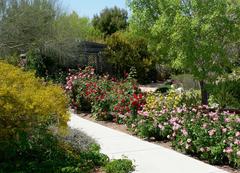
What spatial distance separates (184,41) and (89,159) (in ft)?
13.6

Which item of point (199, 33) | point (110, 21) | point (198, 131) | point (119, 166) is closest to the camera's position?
point (119, 166)

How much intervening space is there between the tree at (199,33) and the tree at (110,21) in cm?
3664

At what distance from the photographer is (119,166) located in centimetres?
695

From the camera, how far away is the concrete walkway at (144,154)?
23.4 feet

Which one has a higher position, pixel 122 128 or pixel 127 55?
pixel 127 55

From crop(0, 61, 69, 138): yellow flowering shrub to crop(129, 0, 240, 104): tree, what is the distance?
3928 millimetres

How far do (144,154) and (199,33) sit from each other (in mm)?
3729

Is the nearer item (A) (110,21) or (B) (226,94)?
(B) (226,94)

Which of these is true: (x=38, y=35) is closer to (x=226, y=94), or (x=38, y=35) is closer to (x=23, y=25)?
(x=23, y=25)

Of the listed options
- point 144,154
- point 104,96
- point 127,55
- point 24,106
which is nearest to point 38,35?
point 127,55

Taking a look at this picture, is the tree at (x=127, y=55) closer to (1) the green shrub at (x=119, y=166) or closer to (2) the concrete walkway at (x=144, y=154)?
(2) the concrete walkway at (x=144, y=154)

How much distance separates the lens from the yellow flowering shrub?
6.75m

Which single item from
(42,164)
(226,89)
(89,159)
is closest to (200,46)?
(226,89)

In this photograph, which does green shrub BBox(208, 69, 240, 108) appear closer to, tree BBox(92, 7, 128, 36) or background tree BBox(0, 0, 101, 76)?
background tree BBox(0, 0, 101, 76)
